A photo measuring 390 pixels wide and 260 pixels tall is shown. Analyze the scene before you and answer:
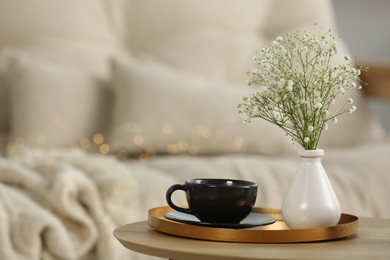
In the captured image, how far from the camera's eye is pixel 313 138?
3.99 feet

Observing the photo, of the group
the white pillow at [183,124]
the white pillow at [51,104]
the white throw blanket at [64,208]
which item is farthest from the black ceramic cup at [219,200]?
the white pillow at [51,104]

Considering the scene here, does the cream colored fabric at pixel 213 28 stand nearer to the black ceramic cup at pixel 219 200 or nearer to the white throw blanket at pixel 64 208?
the white throw blanket at pixel 64 208

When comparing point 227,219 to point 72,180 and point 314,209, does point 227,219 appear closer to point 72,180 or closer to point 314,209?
point 314,209

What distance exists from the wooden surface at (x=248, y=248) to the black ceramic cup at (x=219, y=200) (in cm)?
6

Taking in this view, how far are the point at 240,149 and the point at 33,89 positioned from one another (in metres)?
0.63

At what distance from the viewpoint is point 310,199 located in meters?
1.19

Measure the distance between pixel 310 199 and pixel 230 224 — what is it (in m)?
0.12

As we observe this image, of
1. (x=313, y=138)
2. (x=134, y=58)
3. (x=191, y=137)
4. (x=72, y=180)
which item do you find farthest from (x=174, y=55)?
(x=313, y=138)

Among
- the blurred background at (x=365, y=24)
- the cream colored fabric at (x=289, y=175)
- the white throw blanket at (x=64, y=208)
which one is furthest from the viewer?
the blurred background at (x=365, y=24)

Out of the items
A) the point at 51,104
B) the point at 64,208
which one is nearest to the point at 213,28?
the point at 51,104

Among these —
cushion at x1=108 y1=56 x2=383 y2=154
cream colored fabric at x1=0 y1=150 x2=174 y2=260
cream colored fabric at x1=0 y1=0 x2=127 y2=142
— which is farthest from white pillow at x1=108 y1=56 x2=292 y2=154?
cream colored fabric at x1=0 y1=150 x2=174 y2=260

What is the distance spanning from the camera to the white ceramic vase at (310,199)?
3.88 ft

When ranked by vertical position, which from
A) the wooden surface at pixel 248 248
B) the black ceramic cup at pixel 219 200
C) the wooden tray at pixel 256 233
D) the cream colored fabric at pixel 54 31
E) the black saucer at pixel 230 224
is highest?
the cream colored fabric at pixel 54 31

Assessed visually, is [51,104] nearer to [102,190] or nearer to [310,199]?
[102,190]
